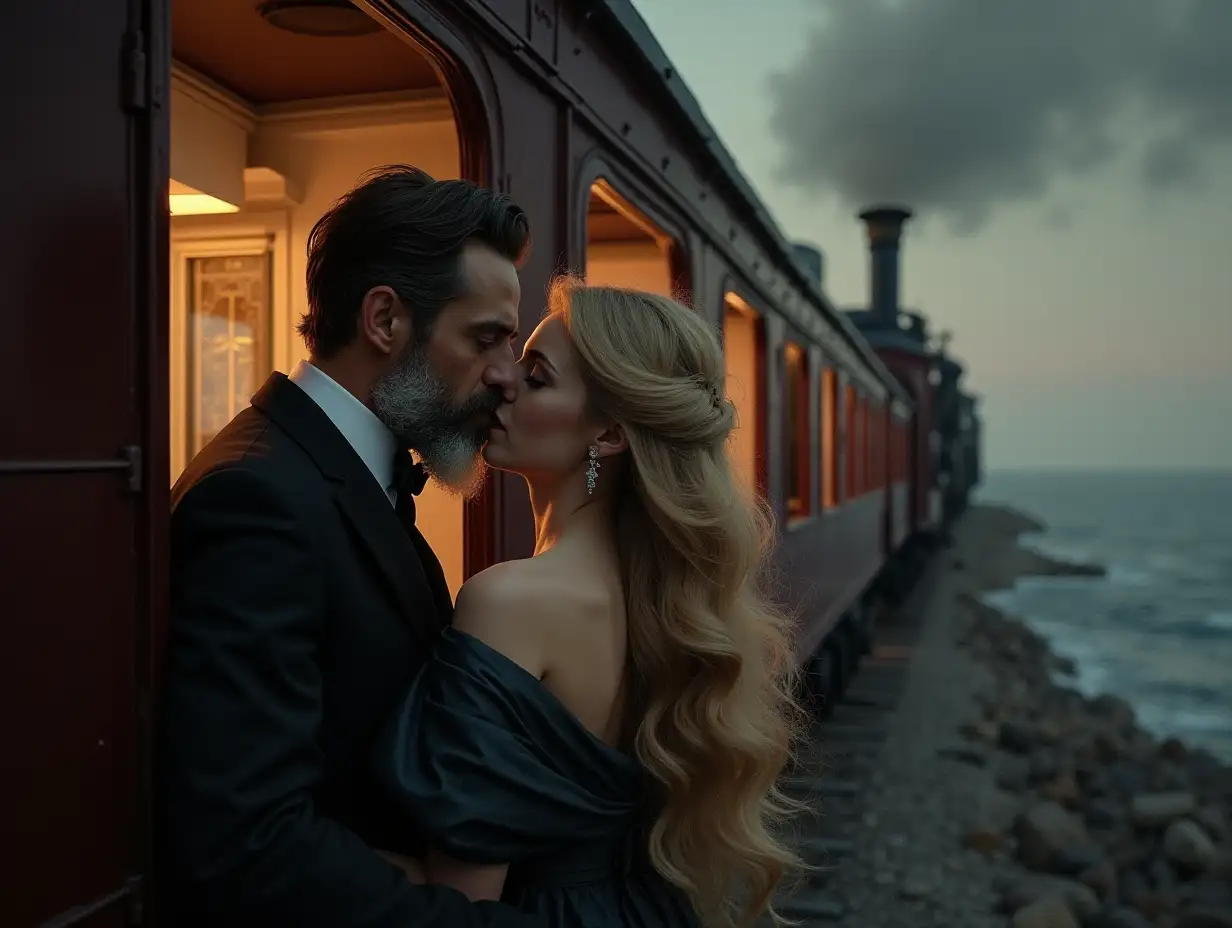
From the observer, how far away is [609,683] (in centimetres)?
184

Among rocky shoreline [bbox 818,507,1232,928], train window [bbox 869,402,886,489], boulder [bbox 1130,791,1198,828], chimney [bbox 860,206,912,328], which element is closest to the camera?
rocky shoreline [bbox 818,507,1232,928]

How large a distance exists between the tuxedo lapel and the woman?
10cm

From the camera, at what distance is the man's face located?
191 centimetres

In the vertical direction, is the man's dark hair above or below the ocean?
above

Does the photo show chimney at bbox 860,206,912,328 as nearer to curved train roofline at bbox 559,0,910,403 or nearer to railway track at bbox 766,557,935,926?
railway track at bbox 766,557,935,926

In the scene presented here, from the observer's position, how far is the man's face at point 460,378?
6.26 ft

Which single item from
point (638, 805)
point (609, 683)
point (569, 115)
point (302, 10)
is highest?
point (302, 10)

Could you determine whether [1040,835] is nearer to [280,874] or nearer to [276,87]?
[276,87]

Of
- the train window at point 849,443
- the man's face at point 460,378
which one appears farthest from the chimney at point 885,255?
the man's face at point 460,378

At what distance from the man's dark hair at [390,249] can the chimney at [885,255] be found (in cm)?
2848

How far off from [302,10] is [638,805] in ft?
7.12

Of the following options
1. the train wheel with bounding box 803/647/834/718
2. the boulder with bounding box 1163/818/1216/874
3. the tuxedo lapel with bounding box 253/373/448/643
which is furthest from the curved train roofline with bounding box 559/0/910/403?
the boulder with bounding box 1163/818/1216/874

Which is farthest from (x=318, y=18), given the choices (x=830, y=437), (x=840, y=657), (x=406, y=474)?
(x=840, y=657)

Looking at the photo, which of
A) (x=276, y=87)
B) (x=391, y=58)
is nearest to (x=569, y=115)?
(x=391, y=58)
